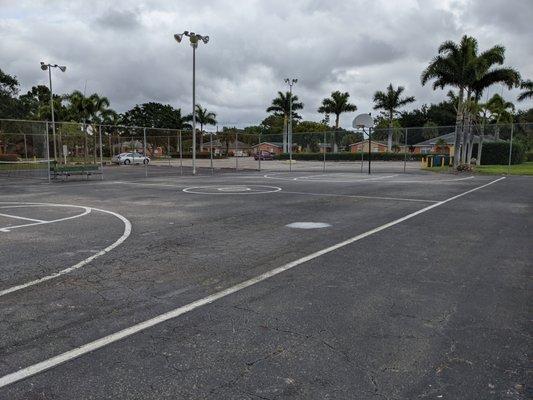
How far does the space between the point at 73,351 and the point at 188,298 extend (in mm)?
1445

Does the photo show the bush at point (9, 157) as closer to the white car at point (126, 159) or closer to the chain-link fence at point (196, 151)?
the chain-link fence at point (196, 151)

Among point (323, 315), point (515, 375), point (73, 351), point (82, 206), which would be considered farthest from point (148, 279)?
point (82, 206)

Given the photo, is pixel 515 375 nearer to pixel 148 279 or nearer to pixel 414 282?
pixel 414 282

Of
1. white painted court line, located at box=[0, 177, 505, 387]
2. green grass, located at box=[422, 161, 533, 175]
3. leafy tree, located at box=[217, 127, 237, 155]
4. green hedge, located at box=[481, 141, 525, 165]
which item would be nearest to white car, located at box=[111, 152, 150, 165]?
leafy tree, located at box=[217, 127, 237, 155]

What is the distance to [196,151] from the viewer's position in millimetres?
47000

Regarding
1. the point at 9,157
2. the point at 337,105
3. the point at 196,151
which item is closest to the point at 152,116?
the point at 337,105

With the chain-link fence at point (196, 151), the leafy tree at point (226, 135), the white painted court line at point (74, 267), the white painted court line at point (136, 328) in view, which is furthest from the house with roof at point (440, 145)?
the white painted court line at point (136, 328)

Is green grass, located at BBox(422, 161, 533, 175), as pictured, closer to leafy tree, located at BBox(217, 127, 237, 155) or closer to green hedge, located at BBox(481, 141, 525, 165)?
green hedge, located at BBox(481, 141, 525, 165)

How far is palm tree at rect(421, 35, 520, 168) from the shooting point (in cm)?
3189

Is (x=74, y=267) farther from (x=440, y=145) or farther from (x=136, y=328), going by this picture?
(x=440, y=145)

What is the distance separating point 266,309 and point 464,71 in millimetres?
32713

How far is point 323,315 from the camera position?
436cm

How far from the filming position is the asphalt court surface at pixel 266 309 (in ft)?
10.4

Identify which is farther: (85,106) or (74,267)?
(85,106)
